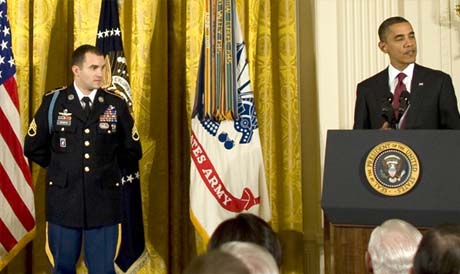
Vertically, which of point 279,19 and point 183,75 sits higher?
point 279,19

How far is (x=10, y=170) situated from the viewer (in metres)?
5.39

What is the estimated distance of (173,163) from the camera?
245 inches

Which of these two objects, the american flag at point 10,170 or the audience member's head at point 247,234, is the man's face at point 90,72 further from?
the audience member's head at point 247,234

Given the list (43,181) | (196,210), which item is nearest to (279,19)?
(196,210)

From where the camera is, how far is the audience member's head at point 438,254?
1959mm

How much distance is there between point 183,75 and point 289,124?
34.9 inches

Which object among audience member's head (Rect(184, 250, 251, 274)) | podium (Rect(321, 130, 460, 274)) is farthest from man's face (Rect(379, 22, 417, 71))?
audience member's head (Rect(184, 250, 251, 274))

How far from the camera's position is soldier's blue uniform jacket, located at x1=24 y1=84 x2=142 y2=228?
4.82 meters

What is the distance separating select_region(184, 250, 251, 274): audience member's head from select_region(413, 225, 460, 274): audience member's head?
516 millimetres

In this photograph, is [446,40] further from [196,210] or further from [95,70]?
[95,70]

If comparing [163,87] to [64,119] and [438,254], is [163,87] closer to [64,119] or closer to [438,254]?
[64,119]

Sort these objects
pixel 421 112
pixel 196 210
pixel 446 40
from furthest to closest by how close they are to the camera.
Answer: pixel 446 40 < pixel 196 210 < pixel 421 112

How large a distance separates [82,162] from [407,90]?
1.91 meters

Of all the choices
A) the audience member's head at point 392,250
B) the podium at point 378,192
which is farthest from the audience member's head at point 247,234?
the podium at point 378,192
